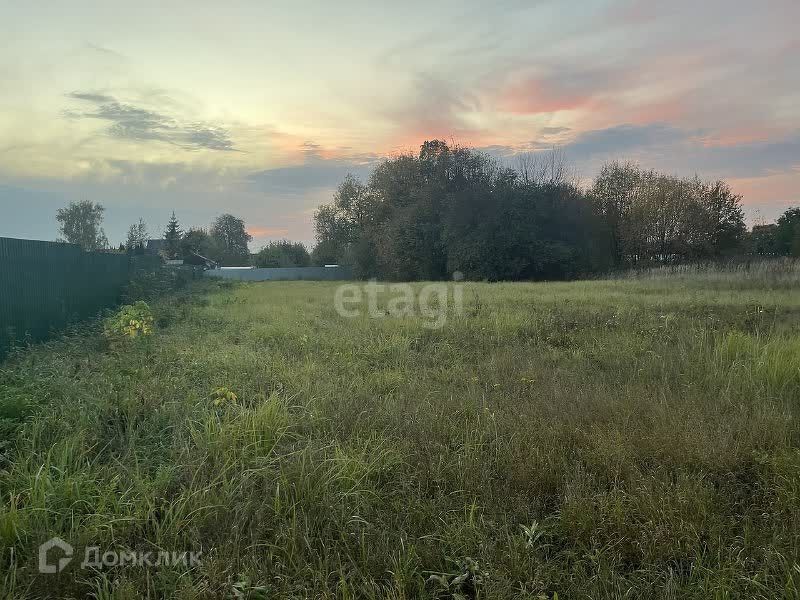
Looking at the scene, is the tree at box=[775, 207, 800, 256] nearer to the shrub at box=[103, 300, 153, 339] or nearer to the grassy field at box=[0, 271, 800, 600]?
the grassy field at box=[0, 271, 800, 600]

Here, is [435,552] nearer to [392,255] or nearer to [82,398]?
[82,398]

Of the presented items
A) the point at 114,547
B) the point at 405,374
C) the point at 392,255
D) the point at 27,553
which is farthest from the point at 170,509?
the point at 392,255

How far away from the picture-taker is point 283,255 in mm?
61125

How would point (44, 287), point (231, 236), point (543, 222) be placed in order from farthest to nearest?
1. point (231, 236)
2. point (543, 222)
3. point (44, 287)

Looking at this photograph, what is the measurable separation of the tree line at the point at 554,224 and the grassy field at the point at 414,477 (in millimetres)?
24890

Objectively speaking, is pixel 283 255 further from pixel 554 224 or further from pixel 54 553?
pixel 54 553

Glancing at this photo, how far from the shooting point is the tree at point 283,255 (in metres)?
59.8

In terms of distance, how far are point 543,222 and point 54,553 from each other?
103 ft

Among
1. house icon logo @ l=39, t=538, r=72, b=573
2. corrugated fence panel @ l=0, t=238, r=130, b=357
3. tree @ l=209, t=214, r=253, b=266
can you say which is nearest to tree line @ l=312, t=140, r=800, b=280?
corrugated fence panel @ l=0, t=238, r=130, b=357

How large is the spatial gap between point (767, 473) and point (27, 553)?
4235mm

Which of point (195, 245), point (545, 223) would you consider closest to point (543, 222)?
A: point (545, 223)

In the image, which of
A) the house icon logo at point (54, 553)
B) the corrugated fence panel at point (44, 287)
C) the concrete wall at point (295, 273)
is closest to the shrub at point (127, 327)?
the corrugated fence panel at point (44, 287)

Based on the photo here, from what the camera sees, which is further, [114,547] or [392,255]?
[392,255]

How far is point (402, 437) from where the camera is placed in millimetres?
3631
